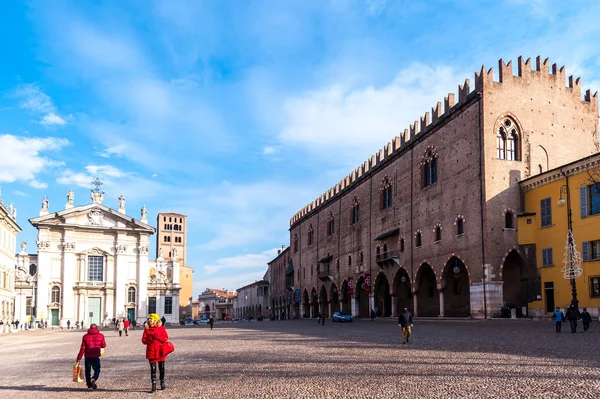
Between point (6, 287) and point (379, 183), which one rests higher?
point (379, 183)

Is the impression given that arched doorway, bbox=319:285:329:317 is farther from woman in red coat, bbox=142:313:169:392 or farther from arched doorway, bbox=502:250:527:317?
woman in red coat, bbox=142:313:169:392

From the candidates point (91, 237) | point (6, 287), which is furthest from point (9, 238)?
point (91, 237)

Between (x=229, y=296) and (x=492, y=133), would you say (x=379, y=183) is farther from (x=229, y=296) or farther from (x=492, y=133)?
(x=229, y=296)

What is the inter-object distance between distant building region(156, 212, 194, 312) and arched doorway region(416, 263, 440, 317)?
2934 inches

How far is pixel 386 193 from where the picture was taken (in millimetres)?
50500

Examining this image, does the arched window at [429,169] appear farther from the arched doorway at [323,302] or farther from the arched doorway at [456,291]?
the arched doorway at [323,302]

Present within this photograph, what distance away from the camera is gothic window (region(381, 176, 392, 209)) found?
49656 mm

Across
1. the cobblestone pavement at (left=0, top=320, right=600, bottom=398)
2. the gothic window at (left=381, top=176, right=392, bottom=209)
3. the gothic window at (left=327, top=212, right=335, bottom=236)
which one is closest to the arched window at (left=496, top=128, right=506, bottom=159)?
the gothic window at (left=381, top=176, right=392, bottom=209)

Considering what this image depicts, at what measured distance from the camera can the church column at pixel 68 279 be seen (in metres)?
62.0

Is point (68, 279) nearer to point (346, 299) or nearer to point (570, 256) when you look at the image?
point (346, 299)

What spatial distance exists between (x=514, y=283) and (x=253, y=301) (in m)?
80.3

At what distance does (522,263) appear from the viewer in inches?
1357

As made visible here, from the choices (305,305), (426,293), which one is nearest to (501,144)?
(426,293)

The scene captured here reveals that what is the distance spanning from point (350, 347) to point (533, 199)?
66.1 feet
